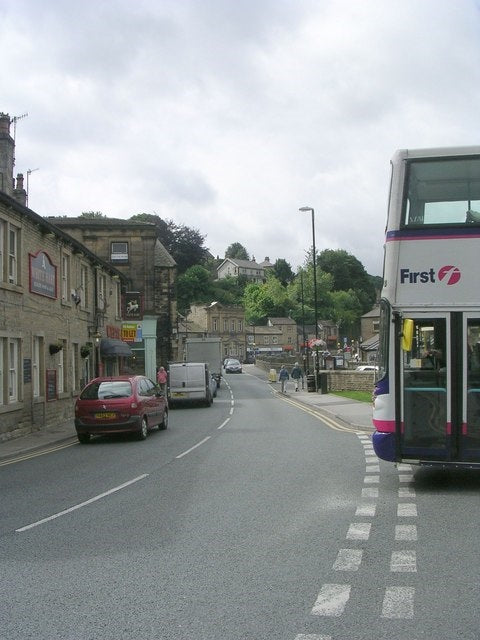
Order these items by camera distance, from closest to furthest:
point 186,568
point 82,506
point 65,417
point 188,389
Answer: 1. point 186,568
2. point 82,506
3. point 65,417
4. point 188,389

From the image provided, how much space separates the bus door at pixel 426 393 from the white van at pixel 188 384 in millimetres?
23237

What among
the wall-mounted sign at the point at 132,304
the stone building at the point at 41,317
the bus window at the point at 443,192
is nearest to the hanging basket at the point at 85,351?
the stone building at the point at 41,317

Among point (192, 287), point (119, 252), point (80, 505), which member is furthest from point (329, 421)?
point (192, 287)

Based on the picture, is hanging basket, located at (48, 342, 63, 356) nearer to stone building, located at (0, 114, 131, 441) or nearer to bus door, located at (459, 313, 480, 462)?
stone building, located at (0, 114, 131, 441)

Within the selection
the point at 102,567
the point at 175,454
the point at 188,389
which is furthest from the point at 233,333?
the point at 102,567

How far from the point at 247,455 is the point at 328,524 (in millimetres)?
6509

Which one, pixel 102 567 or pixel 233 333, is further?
pixel 233 333

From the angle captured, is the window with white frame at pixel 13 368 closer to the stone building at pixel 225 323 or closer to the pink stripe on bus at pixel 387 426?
the pink stripe on bus at pixel 387 426

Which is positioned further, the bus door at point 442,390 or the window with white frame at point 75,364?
the window with white frame at point 75,364

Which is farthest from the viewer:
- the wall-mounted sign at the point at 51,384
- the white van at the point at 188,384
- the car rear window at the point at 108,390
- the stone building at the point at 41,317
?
the white van at the point at 188,384

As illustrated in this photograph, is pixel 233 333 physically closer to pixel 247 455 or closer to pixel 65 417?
pixel 65 417

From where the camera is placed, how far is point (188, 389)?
1299 inches

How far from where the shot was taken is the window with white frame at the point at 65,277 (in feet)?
84.4

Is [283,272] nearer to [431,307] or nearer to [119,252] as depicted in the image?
[119,252]
